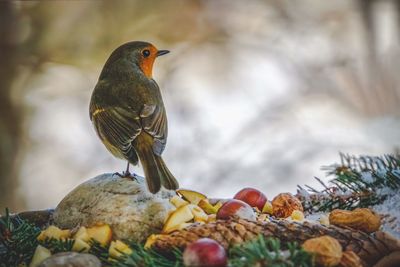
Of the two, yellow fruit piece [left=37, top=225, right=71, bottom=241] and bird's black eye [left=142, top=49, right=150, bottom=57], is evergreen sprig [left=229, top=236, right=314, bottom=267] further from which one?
bird's black eye [left=142, top=49, right=150, bottom=57]

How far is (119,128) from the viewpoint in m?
1.61

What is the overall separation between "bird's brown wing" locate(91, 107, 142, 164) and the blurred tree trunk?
166cm

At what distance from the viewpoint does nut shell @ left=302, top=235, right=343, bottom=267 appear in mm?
1110

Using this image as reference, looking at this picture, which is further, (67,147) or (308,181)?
(67,147)

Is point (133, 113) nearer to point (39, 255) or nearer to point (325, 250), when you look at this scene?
point (39, 255)

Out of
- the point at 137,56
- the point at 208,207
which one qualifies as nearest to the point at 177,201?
the point at 208,207

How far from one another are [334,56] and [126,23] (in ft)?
3.67

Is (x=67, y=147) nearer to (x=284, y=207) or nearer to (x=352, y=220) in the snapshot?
(x=284, y=207)

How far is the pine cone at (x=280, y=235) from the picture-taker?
3.95 ft

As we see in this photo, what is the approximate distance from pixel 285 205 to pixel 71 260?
1.87 feet

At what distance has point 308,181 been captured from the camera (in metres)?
3.12

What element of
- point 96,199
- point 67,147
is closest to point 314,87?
point 67,147

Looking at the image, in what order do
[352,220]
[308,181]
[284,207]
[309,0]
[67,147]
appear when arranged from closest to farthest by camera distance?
[352,220] → [284,207] → [308,181] → [67,147] → [309,0]

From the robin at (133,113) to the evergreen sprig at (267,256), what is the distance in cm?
34
